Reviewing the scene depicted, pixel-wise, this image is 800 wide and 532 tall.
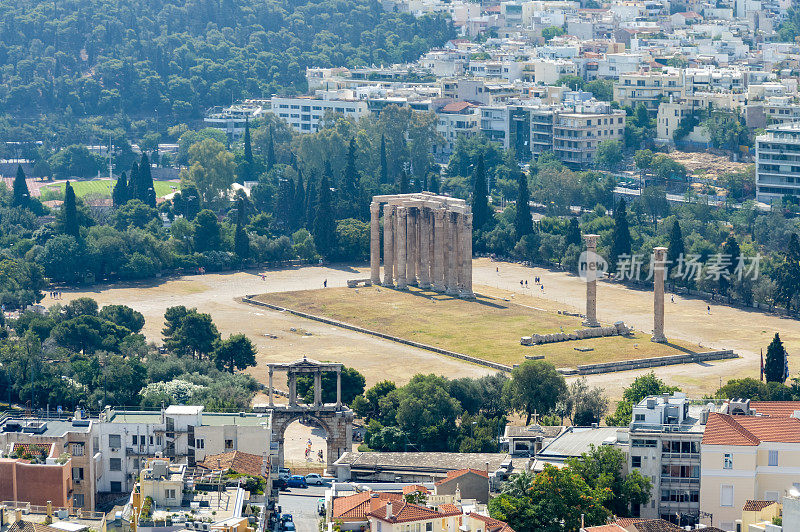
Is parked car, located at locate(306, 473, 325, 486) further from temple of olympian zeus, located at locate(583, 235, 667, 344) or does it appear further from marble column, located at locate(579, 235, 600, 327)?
marble column, located at locate(579, 235, 600, 327)

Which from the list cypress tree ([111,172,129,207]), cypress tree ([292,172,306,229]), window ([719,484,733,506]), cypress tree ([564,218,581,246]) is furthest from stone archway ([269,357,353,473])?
cypress tree ([111,172,129,207])

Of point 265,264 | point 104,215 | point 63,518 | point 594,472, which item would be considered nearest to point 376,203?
point 265,264

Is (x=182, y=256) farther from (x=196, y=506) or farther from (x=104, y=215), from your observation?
(x=196, y=506)

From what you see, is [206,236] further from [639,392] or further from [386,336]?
[639,392]

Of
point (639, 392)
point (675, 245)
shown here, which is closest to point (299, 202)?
point (675, 245)

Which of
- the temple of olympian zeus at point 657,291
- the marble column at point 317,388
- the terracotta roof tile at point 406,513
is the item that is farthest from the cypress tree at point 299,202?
the terracotta roof tile at point 406,513

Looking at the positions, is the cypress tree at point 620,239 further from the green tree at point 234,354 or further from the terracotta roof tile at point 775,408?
the terracotta roof tile at point 775,408
